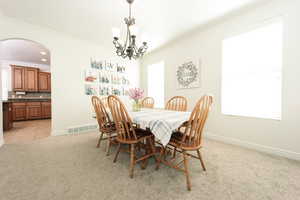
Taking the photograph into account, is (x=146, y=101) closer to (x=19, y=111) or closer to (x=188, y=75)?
(x=188, y=75)

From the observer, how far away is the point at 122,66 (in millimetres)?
4102

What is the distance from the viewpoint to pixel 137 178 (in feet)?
4.29

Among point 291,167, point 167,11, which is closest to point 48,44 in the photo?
point 167,11

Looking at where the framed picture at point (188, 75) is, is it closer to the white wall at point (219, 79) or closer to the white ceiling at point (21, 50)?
the white wall at point (219, 79)

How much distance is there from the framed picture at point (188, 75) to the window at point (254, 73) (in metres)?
0.56

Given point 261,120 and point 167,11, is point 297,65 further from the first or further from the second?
point 167,11

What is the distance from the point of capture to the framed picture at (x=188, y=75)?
111 inches

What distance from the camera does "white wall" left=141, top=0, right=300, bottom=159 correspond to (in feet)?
5.59

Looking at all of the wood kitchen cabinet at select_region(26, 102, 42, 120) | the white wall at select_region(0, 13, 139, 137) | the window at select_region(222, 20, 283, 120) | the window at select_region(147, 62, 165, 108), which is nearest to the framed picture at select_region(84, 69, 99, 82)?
the white wall at select_region(0, 13, 139, 137)

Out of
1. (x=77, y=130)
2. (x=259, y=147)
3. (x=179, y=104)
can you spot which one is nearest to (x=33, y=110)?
(x=77, y=130)

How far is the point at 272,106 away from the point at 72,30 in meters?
4.43

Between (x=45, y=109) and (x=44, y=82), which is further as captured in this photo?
(x=44, y=82)

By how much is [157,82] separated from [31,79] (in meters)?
5.55

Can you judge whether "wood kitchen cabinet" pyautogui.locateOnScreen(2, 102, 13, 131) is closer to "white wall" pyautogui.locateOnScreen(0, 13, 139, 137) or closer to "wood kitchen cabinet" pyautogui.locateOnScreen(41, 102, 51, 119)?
"white wall" pyautogui.locateOnScreen(0, 13, 139, 137)
